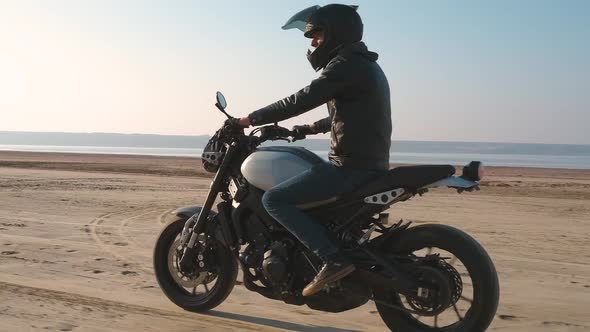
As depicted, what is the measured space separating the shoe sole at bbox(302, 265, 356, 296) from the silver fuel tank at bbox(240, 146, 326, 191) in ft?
2.51

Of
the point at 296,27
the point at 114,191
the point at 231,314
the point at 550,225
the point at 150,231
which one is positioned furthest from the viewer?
the point at 114,191

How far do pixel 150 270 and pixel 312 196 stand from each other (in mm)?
2872

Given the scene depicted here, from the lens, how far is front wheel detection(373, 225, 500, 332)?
13.0 feet

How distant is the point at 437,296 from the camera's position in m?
4.00

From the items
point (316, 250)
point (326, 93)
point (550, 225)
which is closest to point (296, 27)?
point (326, 93)

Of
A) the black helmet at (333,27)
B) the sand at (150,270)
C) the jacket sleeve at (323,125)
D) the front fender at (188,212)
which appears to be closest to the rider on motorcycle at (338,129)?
the black helmet at (333,27)

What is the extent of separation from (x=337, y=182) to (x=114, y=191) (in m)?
12.9

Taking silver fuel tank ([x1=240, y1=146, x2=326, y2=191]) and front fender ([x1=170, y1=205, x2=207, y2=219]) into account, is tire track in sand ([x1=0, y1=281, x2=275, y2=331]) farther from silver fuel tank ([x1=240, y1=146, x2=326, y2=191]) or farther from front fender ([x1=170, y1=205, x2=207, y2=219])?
silver fuel tank ([x1=240, y1=146, x2=326, y2=191])

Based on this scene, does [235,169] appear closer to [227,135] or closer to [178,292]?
[227,135]

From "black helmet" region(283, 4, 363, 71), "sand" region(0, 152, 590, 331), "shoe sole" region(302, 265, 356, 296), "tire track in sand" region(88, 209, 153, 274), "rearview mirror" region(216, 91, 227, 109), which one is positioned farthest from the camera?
A: "tire track in sand" region(88, 209, 153, 274)

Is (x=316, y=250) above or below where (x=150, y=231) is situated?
above

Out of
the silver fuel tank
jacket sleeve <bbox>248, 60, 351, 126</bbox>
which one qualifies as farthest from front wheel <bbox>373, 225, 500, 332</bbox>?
jacket sleeve <bbox>248, 60, 351, 126</bbox>

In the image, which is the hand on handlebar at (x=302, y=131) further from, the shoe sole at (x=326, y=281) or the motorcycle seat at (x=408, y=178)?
the shoe sole at (x=326, y=281)

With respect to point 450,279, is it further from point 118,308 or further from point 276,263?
point 118,308
